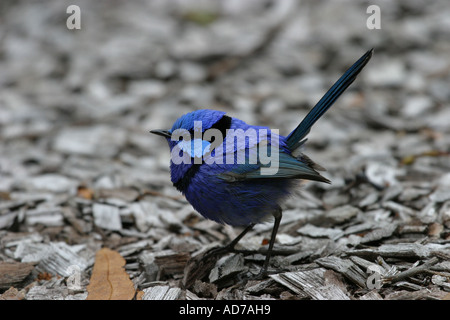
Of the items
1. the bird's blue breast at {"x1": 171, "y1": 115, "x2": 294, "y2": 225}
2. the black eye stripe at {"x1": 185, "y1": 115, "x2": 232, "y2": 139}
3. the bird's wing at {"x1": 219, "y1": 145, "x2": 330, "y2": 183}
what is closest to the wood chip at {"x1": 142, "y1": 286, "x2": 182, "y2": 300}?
the bird's blue breast at {"x1": 171, "y1": 115, "x2": 294, "y2": 225}

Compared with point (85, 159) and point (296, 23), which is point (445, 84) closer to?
point (296, 23)

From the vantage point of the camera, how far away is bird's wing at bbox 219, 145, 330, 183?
2.99 m

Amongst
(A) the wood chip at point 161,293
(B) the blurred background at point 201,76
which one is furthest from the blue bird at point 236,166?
(B) the blurred background at point 201,76

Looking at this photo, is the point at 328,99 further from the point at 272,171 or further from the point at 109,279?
the point at 109,279

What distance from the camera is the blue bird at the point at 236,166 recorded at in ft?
9.93

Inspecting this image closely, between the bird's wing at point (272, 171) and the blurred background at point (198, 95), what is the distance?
1058mm

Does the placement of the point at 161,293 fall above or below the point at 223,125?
below

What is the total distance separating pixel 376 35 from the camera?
23.0 ft

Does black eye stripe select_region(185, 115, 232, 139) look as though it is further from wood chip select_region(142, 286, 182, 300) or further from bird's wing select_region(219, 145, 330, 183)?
wood chip select_region(142, 286, 182, 300)

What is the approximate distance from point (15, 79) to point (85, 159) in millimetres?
2409

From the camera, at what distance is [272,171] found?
303 centimetres

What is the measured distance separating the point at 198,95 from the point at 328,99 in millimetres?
3469

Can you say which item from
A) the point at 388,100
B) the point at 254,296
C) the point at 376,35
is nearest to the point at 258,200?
the point at 254,296

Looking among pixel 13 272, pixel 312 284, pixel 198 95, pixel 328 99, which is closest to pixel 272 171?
pixel 328 99
